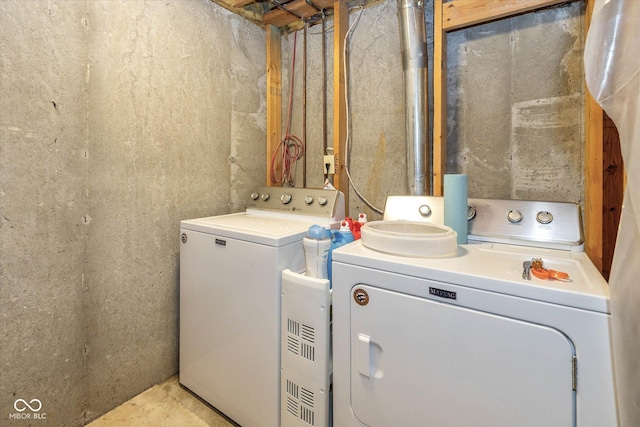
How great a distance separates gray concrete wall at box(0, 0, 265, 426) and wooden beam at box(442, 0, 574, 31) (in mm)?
1297

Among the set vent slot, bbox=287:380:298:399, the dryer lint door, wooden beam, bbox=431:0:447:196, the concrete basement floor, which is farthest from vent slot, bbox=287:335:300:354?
wooden beam, bbox=431:0:447:196

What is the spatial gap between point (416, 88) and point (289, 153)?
1.01 metres

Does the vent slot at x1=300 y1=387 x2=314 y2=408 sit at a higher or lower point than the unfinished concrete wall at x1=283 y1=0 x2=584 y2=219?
lower

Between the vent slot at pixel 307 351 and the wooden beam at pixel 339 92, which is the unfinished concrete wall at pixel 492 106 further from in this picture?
the vent slot at pixel 307 351

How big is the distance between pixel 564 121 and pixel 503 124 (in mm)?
243

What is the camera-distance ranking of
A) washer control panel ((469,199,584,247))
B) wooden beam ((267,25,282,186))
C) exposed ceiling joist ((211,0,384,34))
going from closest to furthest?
washer control panel ((469,199,584,247)), exposed ceiling joist ((211,0,384,34)), wooden beam ((267,25,282,186))

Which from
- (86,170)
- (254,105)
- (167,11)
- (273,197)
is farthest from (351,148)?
(86,170)

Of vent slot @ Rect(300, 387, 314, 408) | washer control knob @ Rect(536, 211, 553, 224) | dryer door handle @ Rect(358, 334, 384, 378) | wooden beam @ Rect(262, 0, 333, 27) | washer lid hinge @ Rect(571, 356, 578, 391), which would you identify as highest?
wooden beam @ Rect(262, 0, 333, 27)

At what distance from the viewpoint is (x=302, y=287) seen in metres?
1.19

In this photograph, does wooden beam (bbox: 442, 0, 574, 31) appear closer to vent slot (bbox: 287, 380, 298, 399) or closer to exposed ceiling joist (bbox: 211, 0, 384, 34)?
exposed ceiling joist (bbox: 211, 0, 384, 34)

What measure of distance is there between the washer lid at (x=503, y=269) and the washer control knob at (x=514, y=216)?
11 centimetres

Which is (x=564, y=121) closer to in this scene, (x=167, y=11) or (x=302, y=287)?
(x=302, y=287)

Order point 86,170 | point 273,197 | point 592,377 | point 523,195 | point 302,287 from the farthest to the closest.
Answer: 1. point 273,197
2. point 523,195
3. point 86,170
4. point 302,287
5. point 592,377

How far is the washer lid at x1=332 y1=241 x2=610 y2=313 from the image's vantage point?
74 centimetres
